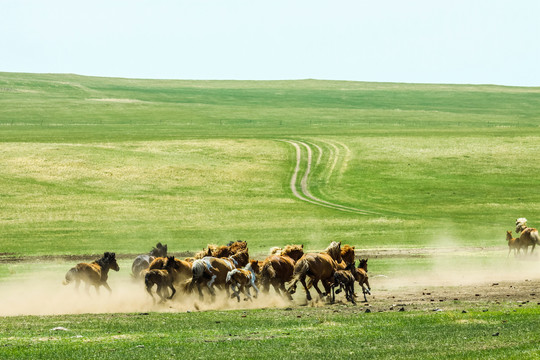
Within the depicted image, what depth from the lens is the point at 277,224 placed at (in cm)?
5575

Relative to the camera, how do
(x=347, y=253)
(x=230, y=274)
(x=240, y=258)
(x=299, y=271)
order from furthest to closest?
(x=347, y=253), (x=240, y=258), (x=299, y=271), (x=230, y=274)

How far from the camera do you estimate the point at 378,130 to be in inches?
5089

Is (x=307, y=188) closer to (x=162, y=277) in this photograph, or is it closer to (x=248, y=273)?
(x=248, y=273)

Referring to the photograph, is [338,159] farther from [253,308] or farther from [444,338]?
[444,338]

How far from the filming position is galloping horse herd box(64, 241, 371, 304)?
2520 cm

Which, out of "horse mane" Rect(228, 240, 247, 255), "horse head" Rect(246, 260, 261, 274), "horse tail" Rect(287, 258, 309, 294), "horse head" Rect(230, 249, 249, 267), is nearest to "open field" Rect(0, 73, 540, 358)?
"horse tail" Rect(287, 258, 309, 294)

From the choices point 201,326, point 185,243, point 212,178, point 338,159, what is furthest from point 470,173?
point 201,326

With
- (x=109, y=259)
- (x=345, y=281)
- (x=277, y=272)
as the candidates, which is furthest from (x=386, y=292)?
(x=109, y=259)

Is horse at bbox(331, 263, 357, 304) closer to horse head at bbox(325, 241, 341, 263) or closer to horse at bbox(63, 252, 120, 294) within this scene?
horse head at bbox(325, 241, 341, 263)

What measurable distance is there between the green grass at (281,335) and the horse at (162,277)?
3.20 meters

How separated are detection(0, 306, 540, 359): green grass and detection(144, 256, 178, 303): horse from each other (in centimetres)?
320

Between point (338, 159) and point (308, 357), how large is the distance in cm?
7779

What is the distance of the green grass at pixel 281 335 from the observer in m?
15.3

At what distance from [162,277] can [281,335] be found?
8.67 m
